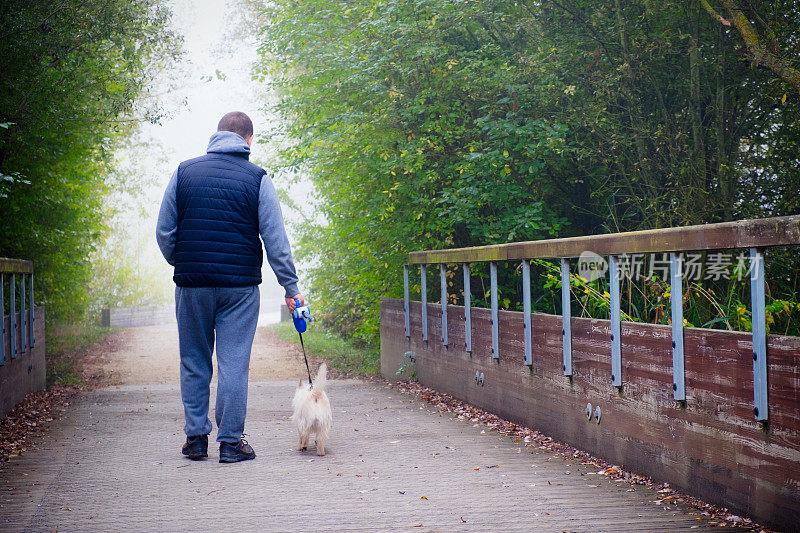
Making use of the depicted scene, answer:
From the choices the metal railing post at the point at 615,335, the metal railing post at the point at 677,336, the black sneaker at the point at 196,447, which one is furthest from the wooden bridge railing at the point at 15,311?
the metal railing post at the point at 677,336

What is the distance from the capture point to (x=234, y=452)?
5574 millimetres

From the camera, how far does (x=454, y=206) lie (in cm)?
918

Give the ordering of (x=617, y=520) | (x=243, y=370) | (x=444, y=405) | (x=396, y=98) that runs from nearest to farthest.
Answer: (x=617, y=520) → (x=243, y=370) → (x=444, y=405) → (x=396, y=98)

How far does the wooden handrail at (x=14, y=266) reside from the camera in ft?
25.6

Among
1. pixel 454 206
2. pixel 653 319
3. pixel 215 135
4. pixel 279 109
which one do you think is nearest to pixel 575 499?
pixel 653 319

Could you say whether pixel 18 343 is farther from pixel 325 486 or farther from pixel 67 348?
pixel 67 348

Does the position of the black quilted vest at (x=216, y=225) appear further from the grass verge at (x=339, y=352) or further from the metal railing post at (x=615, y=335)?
the grass verge at (x=339, y=352)

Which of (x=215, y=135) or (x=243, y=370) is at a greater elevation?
(x=215, y=135)

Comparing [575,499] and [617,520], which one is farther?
[575,499]

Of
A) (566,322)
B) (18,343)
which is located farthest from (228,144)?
(18,343)

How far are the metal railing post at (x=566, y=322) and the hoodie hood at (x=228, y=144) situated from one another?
2419 mm

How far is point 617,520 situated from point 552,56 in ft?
20.8

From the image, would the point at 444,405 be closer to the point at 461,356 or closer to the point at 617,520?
the point at 461,356

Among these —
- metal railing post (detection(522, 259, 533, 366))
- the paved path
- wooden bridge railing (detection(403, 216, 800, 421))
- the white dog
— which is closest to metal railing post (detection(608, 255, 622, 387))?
wooden bridge railing (detection(403, 216, 800, 421))
